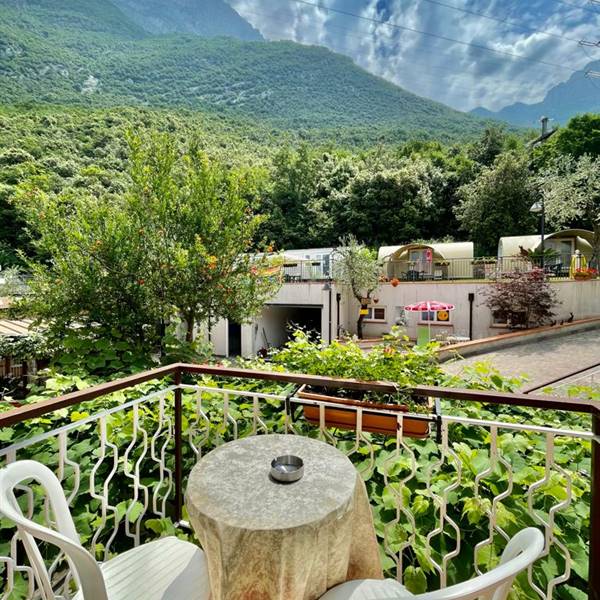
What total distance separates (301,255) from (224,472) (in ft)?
59.0

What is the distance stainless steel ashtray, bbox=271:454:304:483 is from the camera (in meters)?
1.15

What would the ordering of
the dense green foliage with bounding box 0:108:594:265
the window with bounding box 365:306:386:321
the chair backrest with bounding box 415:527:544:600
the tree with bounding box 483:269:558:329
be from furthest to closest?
the dense green foliage with bounding box 0:108:594:265 → the window with bounding box 365:306:386:321 → the tree with bounding box 483:269:558:329 → the chair backrest with bounding box 415:527:544:600

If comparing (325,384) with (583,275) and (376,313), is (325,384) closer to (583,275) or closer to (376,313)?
(376,313)

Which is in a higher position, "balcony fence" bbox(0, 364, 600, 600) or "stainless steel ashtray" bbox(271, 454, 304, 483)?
"stainless steel ashtray" bbox(271, 454, 304, 483)

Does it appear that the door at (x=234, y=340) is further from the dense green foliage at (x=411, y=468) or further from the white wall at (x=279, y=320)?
the dense green foliage at (x=411, y=468)

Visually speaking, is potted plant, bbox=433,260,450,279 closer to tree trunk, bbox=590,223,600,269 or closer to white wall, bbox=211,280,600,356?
white wall, bbox=211,280,600,356

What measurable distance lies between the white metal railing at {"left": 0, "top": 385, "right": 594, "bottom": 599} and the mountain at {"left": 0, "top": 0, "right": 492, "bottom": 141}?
118 ft

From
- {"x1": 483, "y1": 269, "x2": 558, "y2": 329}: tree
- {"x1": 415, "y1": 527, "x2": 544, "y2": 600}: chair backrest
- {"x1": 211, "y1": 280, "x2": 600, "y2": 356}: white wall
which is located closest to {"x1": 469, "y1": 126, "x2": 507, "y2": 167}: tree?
{"x1": 211, "y1": 280, "x2": 600, "y2": 356}: white wall

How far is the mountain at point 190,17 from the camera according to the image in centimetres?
7369

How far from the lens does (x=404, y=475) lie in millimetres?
1874

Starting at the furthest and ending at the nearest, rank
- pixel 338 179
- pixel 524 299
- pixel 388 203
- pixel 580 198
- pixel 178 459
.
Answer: pixel 338 179 < pixel 388 203 < pixel 580 198 < pixel 524 299 < pixel 178 459

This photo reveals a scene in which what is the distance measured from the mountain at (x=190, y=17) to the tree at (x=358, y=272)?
251 feet

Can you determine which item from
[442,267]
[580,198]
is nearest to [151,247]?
[442,267]

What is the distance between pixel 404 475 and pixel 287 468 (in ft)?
3.13
